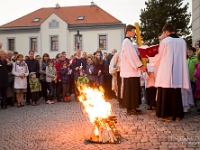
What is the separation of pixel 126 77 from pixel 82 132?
7.26 ft

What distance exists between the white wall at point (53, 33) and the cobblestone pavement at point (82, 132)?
31782mm

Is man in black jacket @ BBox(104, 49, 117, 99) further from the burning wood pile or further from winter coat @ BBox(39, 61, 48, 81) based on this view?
the burning wood pile

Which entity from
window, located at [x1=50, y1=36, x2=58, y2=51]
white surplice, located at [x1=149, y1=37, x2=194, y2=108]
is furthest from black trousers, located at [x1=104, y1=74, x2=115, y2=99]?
window, located at [x1=50, y1=36, x2=58, y2=51]

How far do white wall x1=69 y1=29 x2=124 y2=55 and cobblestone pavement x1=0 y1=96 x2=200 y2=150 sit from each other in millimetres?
30017

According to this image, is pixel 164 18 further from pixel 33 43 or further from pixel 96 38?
pixel 33 43

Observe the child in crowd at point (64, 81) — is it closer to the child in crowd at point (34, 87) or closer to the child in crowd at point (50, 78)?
the child in crowd at point (50, 78)

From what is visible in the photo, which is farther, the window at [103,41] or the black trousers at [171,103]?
the window at [103,41]

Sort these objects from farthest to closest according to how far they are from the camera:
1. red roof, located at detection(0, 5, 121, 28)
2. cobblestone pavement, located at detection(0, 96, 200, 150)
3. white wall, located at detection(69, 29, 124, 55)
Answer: red roof, located at detection(0, 5, 121, 28), white wall, located at detection(69, 29, 124, 55), cobblestone pavement, located at detection(0, 96, 200, 150)

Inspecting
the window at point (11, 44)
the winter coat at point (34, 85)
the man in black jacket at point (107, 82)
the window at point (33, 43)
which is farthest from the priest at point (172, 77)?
the window at point (11, 44)

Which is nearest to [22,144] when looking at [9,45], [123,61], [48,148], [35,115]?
[48,148]

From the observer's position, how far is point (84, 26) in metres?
38.1

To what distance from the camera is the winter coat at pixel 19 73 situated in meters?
9.79

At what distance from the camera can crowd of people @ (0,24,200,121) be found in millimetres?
6441

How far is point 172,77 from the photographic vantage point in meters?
6.38
